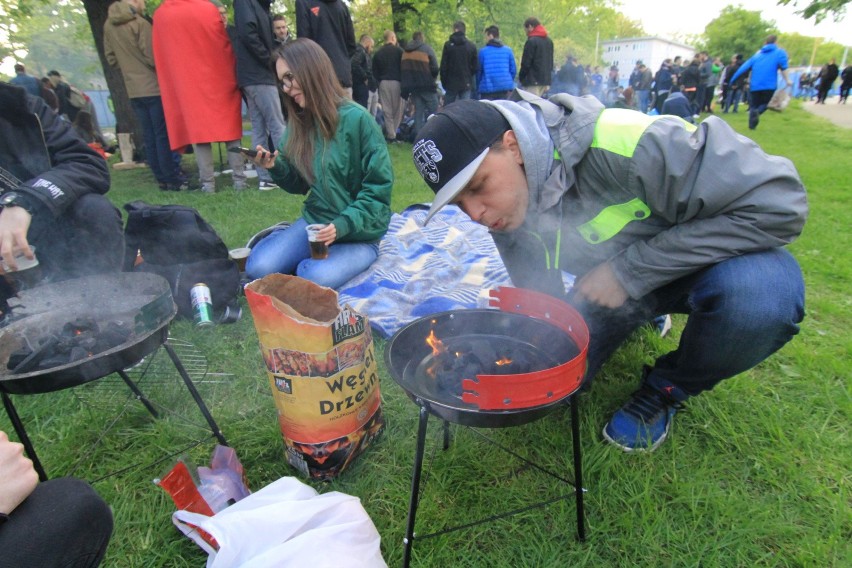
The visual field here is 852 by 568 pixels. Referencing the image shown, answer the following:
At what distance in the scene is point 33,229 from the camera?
2277 mm

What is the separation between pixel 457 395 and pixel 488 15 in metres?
24.1

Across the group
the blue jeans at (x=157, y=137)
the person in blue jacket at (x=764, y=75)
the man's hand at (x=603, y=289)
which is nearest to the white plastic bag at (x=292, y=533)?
the man's hand at (x=603, y=289)

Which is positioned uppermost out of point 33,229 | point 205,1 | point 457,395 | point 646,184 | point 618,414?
point 205,1

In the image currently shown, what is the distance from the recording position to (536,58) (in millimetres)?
9750

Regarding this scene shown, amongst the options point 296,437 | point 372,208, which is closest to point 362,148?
point 372,208

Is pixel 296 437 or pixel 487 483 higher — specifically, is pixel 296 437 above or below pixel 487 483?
above

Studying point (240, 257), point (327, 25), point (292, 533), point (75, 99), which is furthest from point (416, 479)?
point (75, 99)

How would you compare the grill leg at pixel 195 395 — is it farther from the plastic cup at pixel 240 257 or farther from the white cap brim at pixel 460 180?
the plastic cup at pixel 240 257

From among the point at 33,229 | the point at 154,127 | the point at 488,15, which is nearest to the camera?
the point at 33,229

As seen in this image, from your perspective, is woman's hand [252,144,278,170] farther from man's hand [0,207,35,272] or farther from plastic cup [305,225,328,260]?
man's hand [0,207,35,272]

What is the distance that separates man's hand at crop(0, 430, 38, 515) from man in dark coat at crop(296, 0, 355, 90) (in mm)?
5865

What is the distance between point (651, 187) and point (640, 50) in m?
83.1

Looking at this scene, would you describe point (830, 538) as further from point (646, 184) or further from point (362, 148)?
point (362, 148)

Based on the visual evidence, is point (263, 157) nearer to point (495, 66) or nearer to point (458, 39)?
point (495, 66)
